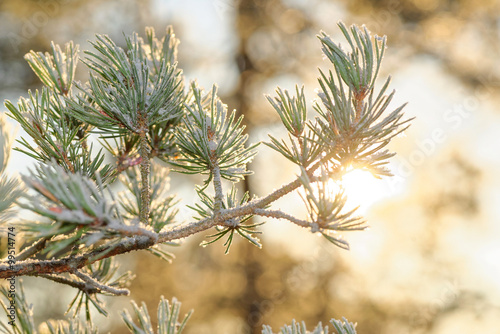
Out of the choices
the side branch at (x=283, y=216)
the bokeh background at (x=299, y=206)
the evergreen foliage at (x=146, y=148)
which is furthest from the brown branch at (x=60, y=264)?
the bokeh background at (x=299, y=206)

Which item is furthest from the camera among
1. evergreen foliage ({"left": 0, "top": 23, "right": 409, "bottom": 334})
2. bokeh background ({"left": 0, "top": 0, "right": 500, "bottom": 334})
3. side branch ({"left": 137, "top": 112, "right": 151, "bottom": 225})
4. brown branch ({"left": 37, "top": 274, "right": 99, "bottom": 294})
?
bokeh background ({"left": 0, "top": 0, "right": 500, "bottom": 334})

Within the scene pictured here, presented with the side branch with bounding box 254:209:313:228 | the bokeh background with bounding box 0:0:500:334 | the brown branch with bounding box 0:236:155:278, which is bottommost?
the brown branch with bounding box 0:236:155:278

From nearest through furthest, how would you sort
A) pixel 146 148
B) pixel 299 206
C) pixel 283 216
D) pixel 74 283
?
pixel 283 216 < pixel 146 148 < pixel 74 283 < pixel 299 206

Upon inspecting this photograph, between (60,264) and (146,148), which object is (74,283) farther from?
(146,148)

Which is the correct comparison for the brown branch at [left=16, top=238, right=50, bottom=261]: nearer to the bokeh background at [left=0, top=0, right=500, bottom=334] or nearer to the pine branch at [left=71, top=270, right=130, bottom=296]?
the pine branch at [left=71, top=270, right=130, bottom=296]

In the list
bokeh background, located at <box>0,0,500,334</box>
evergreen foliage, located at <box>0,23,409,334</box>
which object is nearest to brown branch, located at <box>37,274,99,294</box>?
evergreen foliage, located at <box>0,23,409,334</box>

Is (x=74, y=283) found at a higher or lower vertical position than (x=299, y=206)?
lower

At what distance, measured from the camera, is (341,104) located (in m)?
0.51

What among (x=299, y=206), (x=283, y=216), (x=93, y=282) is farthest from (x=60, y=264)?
(x=299, y=206)

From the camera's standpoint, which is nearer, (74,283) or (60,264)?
(60,264)

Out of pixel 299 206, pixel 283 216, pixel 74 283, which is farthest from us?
pixel 299 206

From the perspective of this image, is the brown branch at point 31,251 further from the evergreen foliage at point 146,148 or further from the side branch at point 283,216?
the side branch at point 283,216

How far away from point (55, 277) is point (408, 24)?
3.55 meters

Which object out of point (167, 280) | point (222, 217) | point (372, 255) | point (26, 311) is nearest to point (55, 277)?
point (26, 311)
